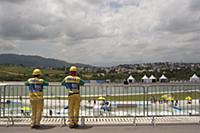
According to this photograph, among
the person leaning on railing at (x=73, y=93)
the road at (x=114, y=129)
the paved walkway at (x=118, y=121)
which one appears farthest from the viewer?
the paved walkway at (x=118, y=121)

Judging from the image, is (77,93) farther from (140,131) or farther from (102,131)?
(140,131)

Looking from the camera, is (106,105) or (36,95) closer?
(36,95)

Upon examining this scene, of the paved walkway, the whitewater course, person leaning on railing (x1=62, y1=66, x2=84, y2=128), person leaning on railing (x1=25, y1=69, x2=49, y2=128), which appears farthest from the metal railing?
person leaning on railing (x1=62, y1=66, x2=84, y2=128)

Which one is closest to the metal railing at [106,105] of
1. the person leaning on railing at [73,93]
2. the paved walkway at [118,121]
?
the paved walkway at [118,121]

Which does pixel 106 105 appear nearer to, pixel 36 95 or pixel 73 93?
pixel 73 93

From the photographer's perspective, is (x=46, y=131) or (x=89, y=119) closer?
(x=46, y=131)

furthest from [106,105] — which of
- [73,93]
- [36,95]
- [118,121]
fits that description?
[36,95]

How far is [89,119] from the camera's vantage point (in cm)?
1106

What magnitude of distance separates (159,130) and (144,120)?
1.49 metres

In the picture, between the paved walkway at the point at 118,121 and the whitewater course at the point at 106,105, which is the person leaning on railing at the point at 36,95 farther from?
the whitewater course at the point at 106,105

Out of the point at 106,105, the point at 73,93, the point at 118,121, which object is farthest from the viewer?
the point at 106,105

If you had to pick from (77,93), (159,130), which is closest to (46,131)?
(77,93)

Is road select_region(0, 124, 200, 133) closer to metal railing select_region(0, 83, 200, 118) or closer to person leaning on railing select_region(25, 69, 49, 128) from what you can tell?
person leaning on railing select_region(25, 69, 49, 128)

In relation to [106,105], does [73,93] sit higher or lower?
higher
